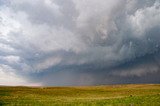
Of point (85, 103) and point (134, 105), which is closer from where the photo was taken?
point (134, 105)

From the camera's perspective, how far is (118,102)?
4678 cm

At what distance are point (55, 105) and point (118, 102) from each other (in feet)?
34.0

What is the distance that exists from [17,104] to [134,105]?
19.5m

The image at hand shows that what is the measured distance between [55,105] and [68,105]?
88.9 inches

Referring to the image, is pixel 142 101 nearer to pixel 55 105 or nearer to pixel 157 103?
pixel 157 103

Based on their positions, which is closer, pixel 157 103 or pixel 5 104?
pixel 157 103

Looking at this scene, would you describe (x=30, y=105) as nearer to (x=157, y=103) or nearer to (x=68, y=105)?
(x=68, y=105)

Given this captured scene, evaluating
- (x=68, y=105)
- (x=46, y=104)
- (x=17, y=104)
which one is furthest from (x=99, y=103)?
(x=17, y=104)

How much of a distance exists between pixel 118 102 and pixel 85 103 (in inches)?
214

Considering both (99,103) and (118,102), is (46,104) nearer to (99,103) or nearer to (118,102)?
(99,103)

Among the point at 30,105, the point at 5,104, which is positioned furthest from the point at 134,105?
the point at 5,104

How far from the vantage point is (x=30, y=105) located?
155 ft

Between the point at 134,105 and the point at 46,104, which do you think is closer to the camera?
the point at 134,105

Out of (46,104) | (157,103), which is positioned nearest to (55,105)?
(46,104)
